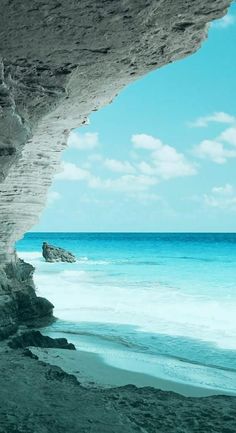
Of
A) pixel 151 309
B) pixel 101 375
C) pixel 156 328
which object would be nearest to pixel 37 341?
pixel 101 375

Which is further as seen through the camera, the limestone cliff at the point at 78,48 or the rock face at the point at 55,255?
the rock face at the point at 55,255

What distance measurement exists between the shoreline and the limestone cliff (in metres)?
3.46

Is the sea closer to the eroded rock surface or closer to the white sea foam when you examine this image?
the white sea foam

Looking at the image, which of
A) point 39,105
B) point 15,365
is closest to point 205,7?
point 39,105

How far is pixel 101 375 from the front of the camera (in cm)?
723

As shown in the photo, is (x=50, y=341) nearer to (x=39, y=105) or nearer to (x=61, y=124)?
(x=61, y=124)

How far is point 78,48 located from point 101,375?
5056mm

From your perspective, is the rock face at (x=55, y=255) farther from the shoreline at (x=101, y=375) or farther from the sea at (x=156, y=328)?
the shoreline at (x=101, y=375)

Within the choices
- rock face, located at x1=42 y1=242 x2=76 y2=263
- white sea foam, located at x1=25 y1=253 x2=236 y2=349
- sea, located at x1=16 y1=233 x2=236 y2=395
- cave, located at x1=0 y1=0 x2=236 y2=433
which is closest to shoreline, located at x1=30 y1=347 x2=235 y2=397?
sea, located at x1=16 y1=233 x2=236 y2=395

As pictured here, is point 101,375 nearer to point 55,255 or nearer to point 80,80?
point 80,80

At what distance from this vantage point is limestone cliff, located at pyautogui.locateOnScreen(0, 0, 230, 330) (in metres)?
4.06

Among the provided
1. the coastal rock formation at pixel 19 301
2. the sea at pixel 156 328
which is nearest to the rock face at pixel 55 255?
the sea at pixel 156 328

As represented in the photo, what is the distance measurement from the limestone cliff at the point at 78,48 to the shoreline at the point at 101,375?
136 inches

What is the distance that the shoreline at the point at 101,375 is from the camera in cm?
659
